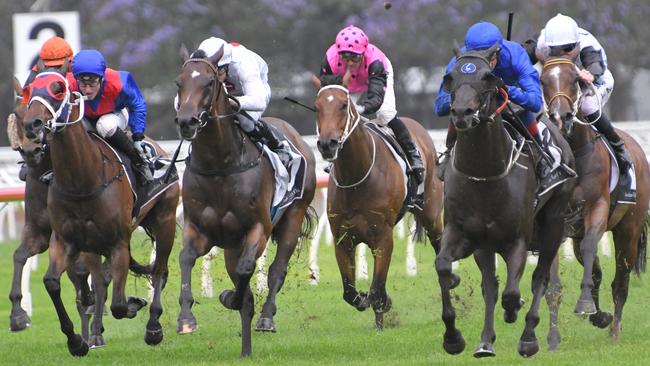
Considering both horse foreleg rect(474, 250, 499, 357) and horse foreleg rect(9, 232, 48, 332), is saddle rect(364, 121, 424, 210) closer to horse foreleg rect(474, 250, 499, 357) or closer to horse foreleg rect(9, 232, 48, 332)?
horse foreleg rect(474, 250, 499, 357)

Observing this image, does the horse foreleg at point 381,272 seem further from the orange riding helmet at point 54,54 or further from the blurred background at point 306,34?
the blurred background at point 306,34

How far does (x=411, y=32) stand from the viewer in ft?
92.5

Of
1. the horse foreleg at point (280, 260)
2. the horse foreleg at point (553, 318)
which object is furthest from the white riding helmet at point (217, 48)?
the horse foreleg at point (553, 318)

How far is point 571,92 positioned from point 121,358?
11.6 feet

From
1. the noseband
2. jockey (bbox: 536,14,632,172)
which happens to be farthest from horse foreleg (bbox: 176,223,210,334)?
jockey (bbox: 536,14,632,172)

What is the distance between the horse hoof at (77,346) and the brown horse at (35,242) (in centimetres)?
32

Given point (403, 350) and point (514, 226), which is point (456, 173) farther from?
point (403, 350)

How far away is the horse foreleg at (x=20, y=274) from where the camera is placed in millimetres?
9805

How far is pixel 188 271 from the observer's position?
32.0 ft

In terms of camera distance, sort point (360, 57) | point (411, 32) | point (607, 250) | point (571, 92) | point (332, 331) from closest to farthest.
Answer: point (571, 92), point (360, 57), point (332, 331), point (607, 250), point (411, 32)

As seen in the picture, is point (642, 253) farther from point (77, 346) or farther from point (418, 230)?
point (77, 346)

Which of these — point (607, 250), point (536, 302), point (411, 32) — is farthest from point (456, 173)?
point (411, 32)

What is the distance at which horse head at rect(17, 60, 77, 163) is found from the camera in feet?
30.1

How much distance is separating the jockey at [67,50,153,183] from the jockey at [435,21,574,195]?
238cm
